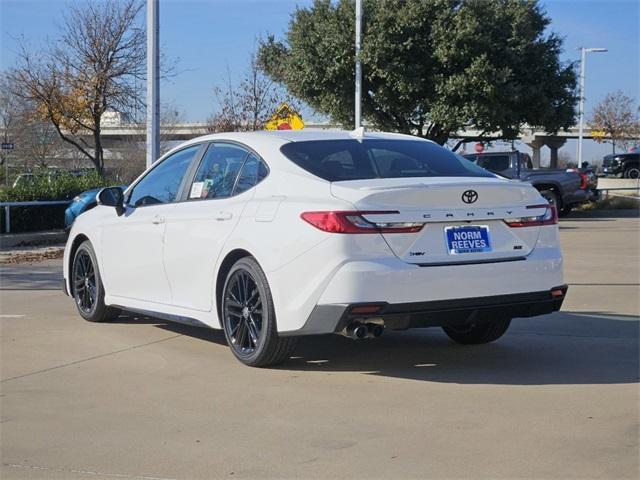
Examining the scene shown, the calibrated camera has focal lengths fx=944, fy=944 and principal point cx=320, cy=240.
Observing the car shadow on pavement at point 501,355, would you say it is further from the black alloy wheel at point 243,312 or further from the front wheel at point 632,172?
the front wheel at point 632,172

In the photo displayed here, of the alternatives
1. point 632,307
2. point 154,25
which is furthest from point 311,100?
point 632,307

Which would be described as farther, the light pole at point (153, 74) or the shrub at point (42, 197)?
the shrub at point (42, 197)

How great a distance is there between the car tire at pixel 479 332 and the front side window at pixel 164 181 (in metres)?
2.44

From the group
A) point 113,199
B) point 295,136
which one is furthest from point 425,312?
point 113,199

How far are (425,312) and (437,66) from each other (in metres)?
21.0

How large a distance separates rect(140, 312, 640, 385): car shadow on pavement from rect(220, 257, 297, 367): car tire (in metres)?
0.24

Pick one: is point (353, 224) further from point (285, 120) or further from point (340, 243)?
point (285, 120)

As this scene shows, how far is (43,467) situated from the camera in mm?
4566

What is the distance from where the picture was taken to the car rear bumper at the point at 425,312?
5816 millimetres

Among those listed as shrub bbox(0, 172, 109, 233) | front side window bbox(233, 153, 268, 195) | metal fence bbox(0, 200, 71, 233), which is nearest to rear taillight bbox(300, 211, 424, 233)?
front side window bbox(233, 153, 268, 195)

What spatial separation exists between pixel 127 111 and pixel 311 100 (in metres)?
5.56

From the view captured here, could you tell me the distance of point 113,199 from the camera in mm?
8188

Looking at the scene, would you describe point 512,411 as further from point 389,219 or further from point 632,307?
point 632,307

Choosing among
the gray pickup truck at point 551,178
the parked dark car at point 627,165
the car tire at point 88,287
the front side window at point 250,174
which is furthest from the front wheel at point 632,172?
the front side window at point 250,174
